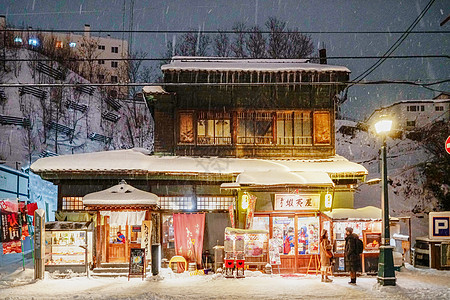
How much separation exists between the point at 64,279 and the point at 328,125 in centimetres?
1413

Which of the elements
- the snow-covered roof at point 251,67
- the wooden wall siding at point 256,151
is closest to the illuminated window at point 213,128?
the wooden wall siding at point 256,151

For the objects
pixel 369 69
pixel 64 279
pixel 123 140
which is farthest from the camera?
pixel 123 140

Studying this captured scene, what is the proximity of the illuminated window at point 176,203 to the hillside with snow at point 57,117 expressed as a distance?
2665cm

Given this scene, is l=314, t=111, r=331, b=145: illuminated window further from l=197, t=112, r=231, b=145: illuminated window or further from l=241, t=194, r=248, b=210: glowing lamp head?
l=241, t=194, r=248, b=210: glowing lamp head

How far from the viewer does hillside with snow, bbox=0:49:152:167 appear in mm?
44562

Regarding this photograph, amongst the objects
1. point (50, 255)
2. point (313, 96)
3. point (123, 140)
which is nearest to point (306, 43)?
point (313, 96)

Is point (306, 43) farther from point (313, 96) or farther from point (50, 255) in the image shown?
point (50, 255)

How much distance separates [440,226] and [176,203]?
11.9m

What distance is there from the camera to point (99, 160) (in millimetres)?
20375

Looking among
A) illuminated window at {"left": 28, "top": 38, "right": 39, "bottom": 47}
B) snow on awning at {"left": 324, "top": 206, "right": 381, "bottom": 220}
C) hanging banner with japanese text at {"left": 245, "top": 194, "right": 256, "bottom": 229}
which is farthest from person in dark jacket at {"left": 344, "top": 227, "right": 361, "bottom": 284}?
illuminated window at {"left": 28, "top": 38, "right": 39, "bottom": 47}


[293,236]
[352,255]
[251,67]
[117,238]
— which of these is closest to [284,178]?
[293,236]

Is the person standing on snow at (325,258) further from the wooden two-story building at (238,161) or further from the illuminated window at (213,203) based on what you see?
the illuminated window at (213,203)

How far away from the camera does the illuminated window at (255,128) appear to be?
22766 millimetres

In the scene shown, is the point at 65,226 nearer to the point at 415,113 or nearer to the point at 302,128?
the point at 302,128
